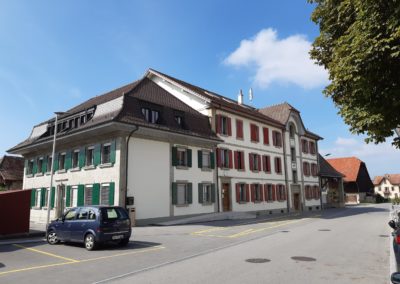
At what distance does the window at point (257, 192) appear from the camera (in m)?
31.3

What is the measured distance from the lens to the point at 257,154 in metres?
32.7

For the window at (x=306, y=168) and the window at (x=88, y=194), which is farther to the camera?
the window at (x=306, y=168)

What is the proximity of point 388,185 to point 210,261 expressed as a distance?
371 ft

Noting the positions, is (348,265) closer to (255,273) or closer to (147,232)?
(255,273)

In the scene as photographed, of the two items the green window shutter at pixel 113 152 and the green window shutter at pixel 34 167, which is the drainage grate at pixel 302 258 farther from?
the green window shutter at pixel 34 167

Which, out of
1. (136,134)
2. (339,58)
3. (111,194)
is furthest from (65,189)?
(339,58)

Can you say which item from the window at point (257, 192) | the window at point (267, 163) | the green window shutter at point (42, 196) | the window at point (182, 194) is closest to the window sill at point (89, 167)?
the window at point (182, 194)

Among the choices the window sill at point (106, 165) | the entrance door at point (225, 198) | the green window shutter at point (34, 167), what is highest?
the green window shutter at point (34, 167)

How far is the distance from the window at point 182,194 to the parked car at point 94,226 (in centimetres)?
1080

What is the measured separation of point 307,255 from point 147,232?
947 cm

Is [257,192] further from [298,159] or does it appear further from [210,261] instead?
[210,261]

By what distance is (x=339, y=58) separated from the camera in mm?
9188

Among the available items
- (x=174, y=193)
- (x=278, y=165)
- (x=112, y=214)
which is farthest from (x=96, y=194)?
(x=278, y=165)

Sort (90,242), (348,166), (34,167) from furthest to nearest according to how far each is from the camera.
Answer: (348,166) < (34,167) < (90,242)
